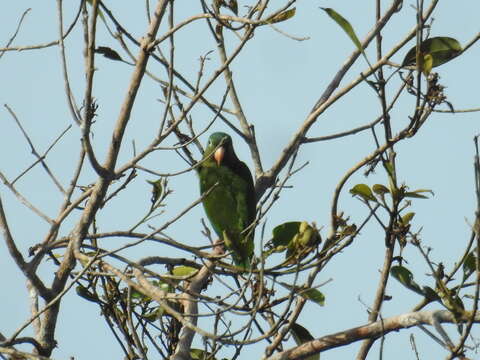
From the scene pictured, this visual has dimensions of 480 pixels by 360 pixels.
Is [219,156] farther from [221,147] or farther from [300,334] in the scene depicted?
[300,334]

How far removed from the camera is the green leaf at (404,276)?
12.9 feet

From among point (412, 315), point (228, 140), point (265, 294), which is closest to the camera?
point (412, 315)

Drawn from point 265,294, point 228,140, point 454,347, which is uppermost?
point 228,140

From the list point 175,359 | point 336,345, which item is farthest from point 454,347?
point 175,359

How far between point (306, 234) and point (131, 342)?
47.5 inches

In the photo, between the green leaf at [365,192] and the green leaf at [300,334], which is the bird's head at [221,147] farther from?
the green leaf at [300,334]

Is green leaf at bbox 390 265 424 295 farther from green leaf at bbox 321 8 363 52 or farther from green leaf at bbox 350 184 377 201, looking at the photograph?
green leaf at bbox 321 8 363 52

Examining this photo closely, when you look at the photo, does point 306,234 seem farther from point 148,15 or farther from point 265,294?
point 148,15

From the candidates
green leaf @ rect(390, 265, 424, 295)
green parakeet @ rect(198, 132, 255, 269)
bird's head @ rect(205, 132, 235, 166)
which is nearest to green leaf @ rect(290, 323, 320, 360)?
green leaf @ rect(390, 265, 424, 295)

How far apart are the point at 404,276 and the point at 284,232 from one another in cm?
55

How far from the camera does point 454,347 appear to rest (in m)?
3.22

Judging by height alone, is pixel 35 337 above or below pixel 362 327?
above

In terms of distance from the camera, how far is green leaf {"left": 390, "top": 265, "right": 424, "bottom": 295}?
393cm

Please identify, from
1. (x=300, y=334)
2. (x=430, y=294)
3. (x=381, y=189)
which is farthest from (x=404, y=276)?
(x=300, y=334)
